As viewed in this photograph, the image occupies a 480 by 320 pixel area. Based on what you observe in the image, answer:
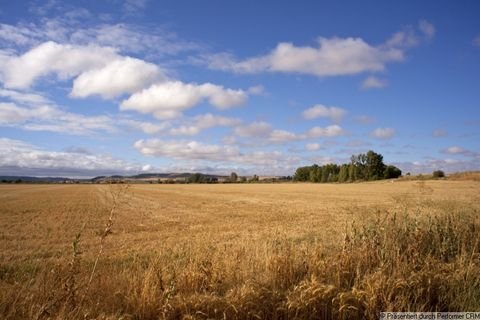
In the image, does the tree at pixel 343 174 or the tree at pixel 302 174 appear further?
the tree at pixel 302 174

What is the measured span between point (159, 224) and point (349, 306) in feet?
70.2

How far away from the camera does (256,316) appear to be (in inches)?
172

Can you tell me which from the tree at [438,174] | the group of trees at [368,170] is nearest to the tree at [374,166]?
the group of trees at [368,170]

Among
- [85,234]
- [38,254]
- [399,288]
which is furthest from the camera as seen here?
[85,234]

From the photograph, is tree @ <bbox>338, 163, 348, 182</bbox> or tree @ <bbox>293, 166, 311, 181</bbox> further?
tree @ <bbox>293, 166, 311, 181</bbox>

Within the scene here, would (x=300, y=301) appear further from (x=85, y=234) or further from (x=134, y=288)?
(x=85, y=234)

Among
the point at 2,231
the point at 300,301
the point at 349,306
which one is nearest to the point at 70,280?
the point at 300,301

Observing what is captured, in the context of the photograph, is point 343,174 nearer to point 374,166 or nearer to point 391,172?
→ point 374,166

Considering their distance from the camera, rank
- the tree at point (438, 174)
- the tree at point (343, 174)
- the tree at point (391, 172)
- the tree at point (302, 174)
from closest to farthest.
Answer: the tree at point (438, 174)
the tree at point (391, 172)
the tree at point (343, 174)
the tree at point (302, 174)

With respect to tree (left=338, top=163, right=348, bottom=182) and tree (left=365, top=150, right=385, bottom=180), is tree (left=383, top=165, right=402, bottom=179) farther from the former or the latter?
tree (left=338, top=163, right=348, bottom=182)

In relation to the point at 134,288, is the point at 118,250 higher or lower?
lower

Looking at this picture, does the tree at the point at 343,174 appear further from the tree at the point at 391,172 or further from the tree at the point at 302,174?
the tree at the point at 302,174

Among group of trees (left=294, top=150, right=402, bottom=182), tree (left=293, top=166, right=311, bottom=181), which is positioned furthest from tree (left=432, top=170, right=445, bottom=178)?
tree (left=293, top=166, right=311, bottom=181)

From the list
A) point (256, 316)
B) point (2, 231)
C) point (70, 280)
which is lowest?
point (2, 231)
